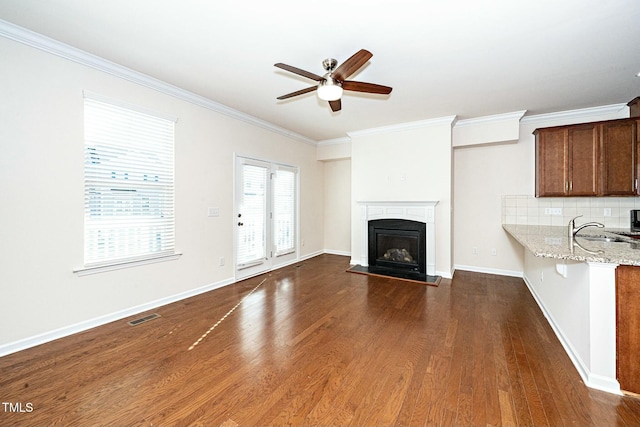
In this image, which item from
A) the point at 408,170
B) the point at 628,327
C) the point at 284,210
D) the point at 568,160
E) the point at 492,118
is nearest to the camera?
the point at 628,327

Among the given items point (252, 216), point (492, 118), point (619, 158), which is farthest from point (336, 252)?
point (619, 158)

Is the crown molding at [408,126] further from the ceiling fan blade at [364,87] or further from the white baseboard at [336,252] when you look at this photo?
the white baseboard at [336,252]

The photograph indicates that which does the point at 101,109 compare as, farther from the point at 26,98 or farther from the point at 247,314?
the point at 247,314

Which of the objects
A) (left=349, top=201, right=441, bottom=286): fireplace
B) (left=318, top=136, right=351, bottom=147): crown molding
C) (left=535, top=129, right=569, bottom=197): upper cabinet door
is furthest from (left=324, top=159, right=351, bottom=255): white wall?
(left=535, top=129, right=569, bottom=197): upper cabinet door

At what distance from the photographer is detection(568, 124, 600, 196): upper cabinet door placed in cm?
361

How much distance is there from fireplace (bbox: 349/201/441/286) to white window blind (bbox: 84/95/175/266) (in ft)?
10.7

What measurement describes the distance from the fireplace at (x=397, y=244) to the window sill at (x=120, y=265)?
332 cm

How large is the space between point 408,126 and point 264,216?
309 cm

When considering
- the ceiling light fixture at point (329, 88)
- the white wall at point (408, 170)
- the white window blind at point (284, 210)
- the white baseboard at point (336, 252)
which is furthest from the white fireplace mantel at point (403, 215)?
the ceiling light fixture at point (329, 88)

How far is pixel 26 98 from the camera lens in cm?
227

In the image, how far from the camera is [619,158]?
3.49 m

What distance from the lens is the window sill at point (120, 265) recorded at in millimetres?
2607

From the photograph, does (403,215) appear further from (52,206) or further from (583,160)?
(52,206)

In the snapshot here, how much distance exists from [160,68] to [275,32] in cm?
150
